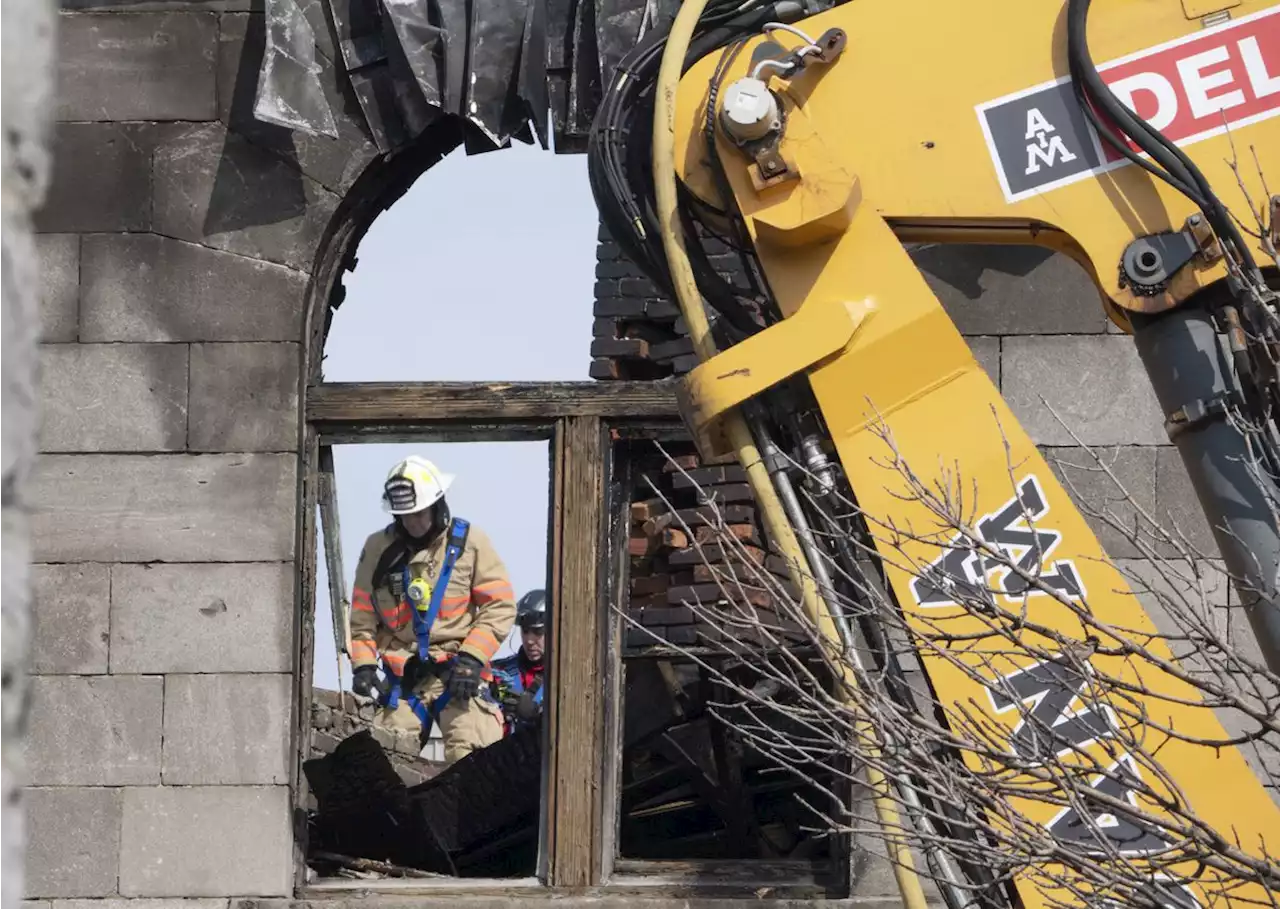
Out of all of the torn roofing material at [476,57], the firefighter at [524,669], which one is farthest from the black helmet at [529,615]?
the torn roofing material at [476,57]

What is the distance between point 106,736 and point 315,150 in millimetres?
2131

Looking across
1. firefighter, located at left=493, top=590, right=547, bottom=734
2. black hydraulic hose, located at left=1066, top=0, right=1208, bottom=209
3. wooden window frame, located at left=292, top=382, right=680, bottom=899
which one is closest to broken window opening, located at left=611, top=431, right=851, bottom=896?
wooden window frame, located at left=292, top=382, right=680, bottom=899

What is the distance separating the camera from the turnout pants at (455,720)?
8.40 meters

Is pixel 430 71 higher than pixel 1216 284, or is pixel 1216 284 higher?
pixel 430 71

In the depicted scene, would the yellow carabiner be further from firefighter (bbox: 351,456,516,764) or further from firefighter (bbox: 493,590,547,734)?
firefighter (bbox: 493,590,547,734)

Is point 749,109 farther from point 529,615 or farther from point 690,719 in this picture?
point 529,615

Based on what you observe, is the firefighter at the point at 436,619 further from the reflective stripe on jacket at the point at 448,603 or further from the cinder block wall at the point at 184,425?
the cinder block wall at the point at 184,425

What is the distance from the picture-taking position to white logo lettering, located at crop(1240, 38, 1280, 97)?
429 cm

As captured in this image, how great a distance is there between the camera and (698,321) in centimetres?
451

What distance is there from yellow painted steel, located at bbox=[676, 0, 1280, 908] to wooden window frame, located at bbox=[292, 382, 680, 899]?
2.33 m

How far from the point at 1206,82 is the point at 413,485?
15.0 feet

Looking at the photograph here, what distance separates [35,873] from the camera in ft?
21.1

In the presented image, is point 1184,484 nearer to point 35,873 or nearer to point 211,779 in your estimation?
point 211,779

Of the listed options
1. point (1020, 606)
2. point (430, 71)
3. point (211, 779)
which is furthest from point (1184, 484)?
point (211, 779)
